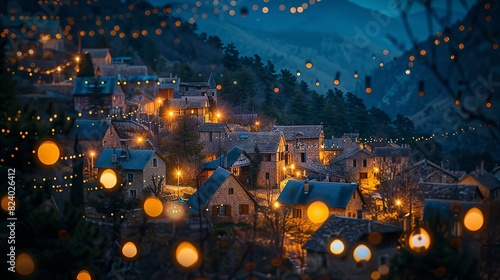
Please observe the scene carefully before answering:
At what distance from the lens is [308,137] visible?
112ft

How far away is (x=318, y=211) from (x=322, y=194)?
769mm

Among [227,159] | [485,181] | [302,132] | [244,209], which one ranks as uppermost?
[302,132]

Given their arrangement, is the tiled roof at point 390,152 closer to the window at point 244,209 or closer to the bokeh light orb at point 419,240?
the window at point 244,209

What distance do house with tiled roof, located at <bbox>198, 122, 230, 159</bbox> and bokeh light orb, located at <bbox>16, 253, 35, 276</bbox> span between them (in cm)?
1991

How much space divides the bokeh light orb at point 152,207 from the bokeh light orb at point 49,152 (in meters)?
8.05

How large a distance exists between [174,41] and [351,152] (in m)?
→ 36.9

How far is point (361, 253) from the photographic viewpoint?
18.4 meters

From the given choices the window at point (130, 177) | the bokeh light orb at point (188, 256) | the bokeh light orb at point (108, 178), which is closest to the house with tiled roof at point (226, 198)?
the window at point (130, 177)

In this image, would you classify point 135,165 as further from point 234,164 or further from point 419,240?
point 419,240

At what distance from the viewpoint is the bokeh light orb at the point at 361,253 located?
18.2m

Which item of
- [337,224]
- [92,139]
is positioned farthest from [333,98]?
[337,224]

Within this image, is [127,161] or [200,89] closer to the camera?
[127,161]

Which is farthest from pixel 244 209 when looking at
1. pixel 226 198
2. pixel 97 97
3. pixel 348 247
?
pixel 97 97

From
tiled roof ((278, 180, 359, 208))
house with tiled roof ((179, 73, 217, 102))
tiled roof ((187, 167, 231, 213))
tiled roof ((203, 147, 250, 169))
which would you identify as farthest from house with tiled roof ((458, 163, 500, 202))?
house with tiled roof ((179, 73, 217, 102))
